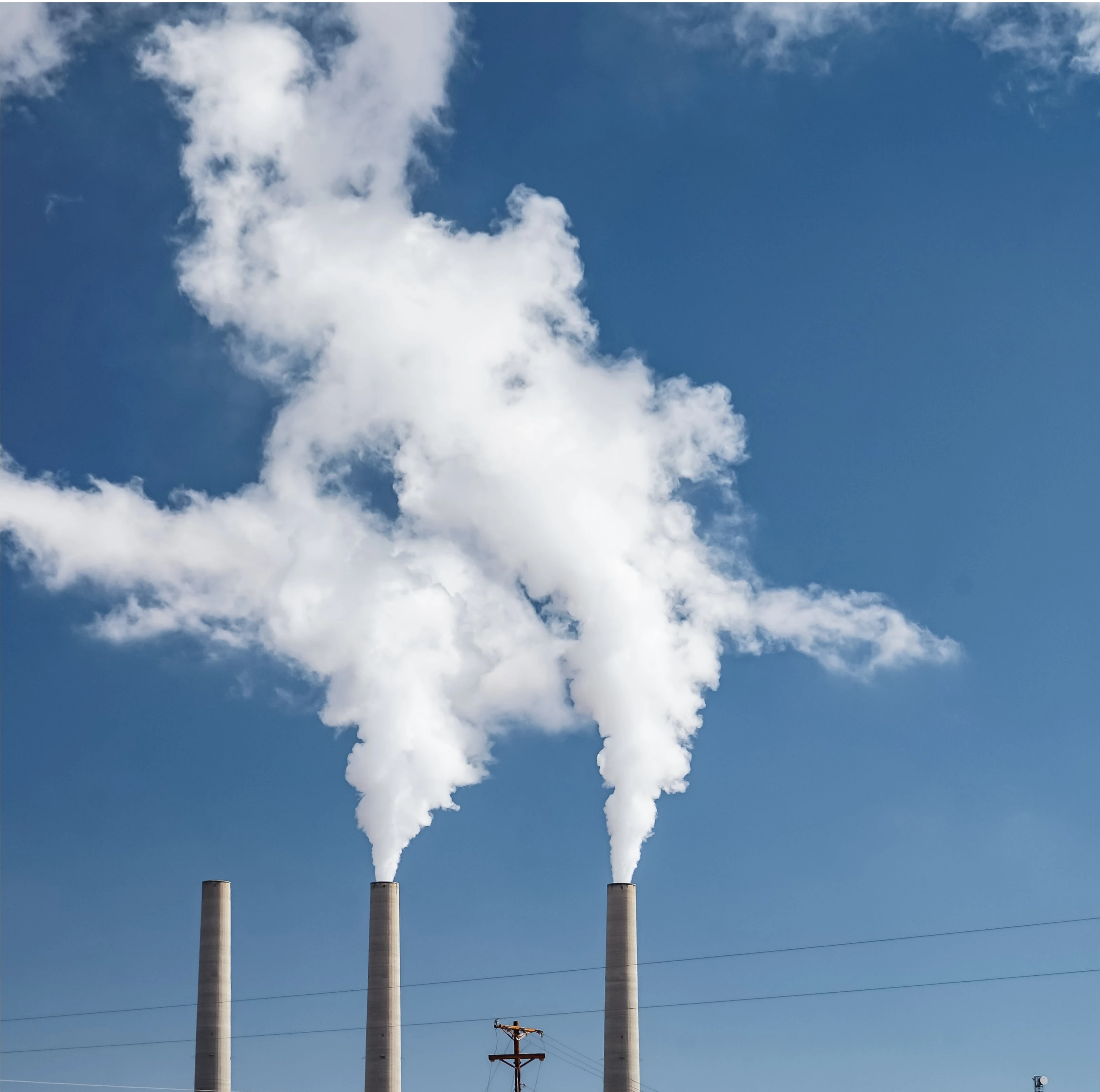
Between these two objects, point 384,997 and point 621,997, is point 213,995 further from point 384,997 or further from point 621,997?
point 621,997

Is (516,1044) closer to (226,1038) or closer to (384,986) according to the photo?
(384,986)

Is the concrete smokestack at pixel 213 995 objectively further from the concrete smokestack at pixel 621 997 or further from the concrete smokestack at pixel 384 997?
the concrete smokestack at pixel 621 997

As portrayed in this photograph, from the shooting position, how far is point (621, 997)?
54.0 meters

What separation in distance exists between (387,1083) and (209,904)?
8429mm

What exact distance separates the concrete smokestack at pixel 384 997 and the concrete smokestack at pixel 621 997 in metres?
6.69

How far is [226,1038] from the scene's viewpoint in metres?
56.0

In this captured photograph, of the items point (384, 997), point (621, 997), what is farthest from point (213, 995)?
point (621, 997)

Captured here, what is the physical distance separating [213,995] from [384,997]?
5630 mm

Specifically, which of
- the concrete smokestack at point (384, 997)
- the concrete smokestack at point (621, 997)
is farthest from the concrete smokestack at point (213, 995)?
the concrete smokestack at point (621, 997)

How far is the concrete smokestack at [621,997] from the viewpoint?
53.3 metres

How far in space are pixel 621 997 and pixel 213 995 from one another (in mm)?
13251

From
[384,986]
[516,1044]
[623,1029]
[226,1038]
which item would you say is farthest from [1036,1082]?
[226,1038]

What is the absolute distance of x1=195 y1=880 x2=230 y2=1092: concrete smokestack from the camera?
55.0 m

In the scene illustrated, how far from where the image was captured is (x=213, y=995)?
5638 cm
